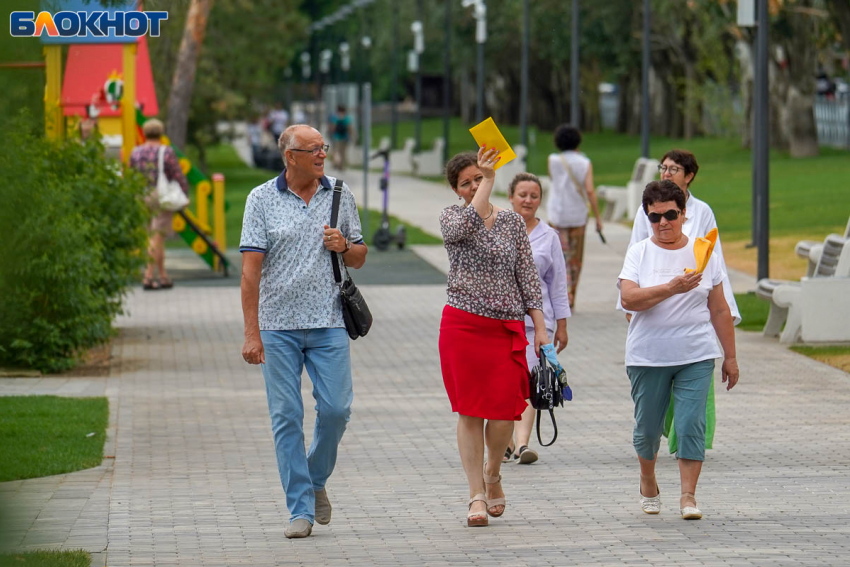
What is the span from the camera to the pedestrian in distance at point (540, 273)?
724 cm

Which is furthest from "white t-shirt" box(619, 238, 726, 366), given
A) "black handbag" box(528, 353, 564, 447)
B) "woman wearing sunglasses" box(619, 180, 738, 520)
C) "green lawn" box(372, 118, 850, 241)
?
"green lawn" box(372, 118, 850, 241)

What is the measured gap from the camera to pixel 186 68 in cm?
3512

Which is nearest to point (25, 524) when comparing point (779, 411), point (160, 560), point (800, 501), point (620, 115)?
point (160, 560)

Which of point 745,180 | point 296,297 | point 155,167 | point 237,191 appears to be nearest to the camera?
point 296,297

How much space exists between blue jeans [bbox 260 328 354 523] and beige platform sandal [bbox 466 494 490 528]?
644 millimetres

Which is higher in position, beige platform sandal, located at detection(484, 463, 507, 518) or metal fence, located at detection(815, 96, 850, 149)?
metal fence, located at detection(815, 96, 850, 149)

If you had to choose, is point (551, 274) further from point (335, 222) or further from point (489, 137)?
point (335, 222)

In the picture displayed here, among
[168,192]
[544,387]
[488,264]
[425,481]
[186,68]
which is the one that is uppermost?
[186,68]

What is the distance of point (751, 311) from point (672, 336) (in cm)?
871

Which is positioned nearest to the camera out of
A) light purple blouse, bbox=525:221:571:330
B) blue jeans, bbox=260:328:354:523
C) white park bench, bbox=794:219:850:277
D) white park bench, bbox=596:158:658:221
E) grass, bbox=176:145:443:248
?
blue jeans, bbox=260:328:354:523

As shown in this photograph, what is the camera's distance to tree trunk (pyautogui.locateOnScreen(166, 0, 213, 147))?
3441cm

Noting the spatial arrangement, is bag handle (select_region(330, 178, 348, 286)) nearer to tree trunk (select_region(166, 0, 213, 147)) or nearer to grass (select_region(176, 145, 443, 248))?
grass (select_region(176, 145, 443, 248))

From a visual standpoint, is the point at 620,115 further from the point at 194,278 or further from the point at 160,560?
the point at 160,560

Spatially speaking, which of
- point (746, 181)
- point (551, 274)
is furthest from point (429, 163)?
point (551, 274)
